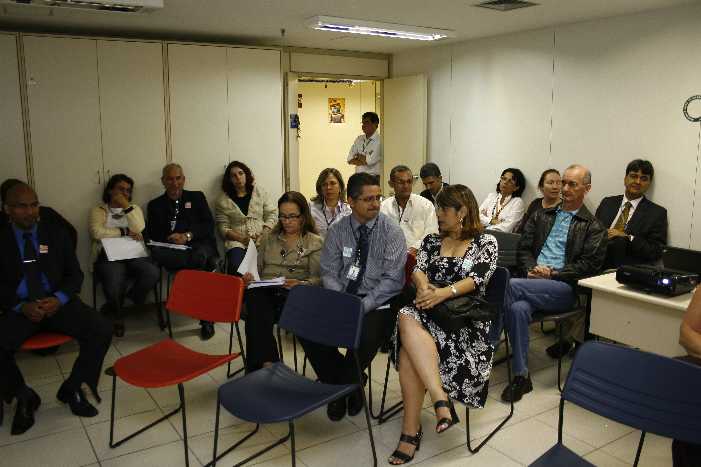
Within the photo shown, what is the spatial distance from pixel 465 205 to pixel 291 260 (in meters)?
1.25

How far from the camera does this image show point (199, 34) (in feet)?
19.3

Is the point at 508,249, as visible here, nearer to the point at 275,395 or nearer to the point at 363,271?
the point at 363,271

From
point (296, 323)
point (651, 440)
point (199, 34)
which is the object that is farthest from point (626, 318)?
point (199, 34)

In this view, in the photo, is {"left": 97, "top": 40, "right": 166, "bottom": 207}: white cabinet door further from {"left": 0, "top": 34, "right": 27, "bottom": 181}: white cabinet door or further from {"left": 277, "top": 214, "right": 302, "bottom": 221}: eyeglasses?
{"left": 277, "top": 214, "right": 302, "bottom": 221}: eyeglasses

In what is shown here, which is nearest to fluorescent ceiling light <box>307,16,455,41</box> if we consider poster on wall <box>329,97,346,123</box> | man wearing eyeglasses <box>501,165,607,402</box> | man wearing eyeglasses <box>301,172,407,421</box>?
man wearing eyeglasses <box>301,172,407,421</box>

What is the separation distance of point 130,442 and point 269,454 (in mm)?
784

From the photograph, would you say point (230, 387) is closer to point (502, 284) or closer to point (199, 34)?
point (502, 284)

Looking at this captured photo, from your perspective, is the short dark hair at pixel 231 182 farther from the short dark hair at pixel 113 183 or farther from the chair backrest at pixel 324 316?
the chair backrest at pixel 324 316

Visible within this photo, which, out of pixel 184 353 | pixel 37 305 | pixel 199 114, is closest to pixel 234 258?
pixel 199 114

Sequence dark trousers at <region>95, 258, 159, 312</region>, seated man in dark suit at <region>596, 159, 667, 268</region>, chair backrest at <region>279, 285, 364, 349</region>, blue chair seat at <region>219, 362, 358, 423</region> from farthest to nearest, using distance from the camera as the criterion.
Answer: dark trousers at <region>95, 258, 159, 312</region> → seated man in dark suit at <region>596, 159, 667, 268</region> → chair backrest at <region>279, 285, 364, 349</region> → blue chair seat at <region>219, 362, 358, 423</region>

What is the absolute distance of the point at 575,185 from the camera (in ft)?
13.8

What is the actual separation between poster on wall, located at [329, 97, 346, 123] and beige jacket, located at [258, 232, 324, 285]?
7.18m

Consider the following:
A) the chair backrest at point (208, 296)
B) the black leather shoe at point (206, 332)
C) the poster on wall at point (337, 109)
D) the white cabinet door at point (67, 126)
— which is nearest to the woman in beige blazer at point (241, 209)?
the black leather shoe at point (206, 332)

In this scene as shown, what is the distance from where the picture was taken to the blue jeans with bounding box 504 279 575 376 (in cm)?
366
